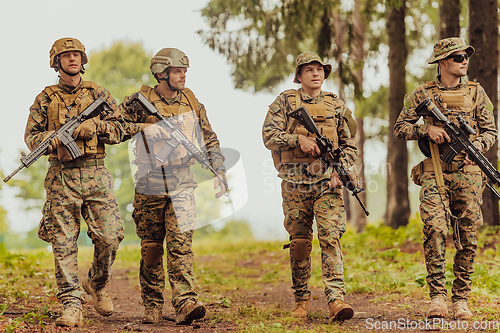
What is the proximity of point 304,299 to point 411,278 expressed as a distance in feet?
9.22

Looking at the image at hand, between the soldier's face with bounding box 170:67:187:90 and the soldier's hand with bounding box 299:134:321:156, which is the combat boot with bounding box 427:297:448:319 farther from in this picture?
the soldier's face with bounding box 170:67:187:90

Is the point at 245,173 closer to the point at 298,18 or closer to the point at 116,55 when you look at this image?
the point at 298,18

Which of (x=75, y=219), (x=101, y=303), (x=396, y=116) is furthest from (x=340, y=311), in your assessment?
(x=396, y=116)

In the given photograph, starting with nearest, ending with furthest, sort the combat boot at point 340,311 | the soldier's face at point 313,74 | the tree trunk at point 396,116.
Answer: the combat boot at point 340,311 < the soldier's face at point 313,74 < the tree trunk at point 396,116

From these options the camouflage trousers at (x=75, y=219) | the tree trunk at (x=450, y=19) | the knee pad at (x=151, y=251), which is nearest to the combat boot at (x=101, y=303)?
the camouflage trousers at (x=75, y=219)

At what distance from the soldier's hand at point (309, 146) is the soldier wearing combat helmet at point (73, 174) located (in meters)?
1.87

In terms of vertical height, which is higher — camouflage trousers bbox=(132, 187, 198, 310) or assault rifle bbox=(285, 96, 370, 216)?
assault rifle bbox=(285, 96, 370, 216)

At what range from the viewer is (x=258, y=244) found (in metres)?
16.5

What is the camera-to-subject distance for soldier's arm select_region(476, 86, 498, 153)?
18.5 ft

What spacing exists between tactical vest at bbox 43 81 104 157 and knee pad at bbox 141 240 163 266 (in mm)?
1091

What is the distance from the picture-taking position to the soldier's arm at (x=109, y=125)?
212 inches

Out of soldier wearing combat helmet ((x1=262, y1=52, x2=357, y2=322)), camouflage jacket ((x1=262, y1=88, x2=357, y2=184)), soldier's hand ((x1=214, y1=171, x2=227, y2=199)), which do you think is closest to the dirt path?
soldier wearing combat helmet ((x1=262, y1=52, x2=357, y2=322))

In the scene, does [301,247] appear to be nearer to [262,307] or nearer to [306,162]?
[306,162]

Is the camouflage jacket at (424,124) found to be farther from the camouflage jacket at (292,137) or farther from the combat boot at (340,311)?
the combat boot at (340,311)
